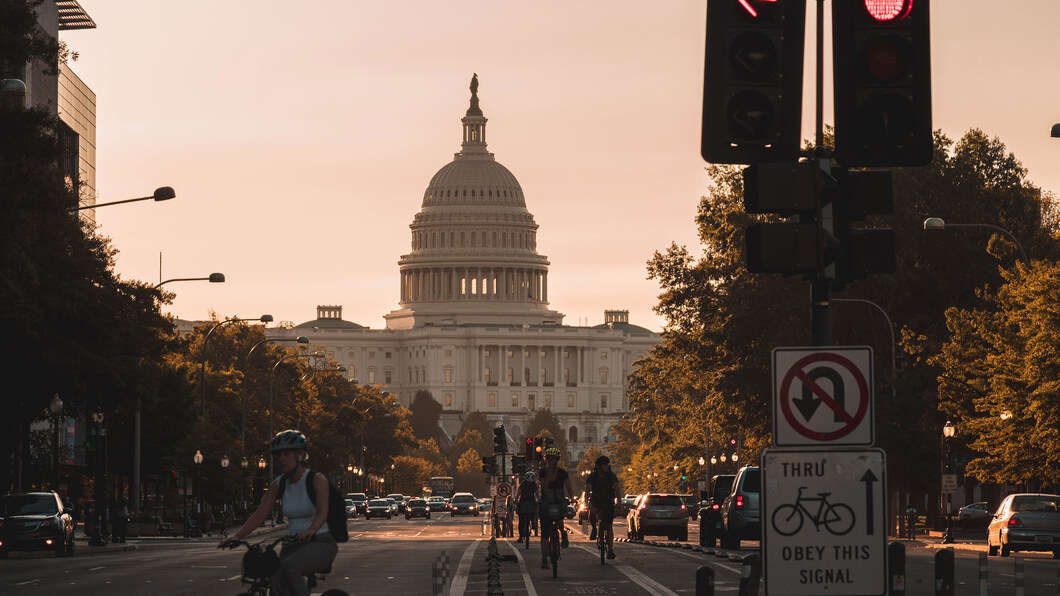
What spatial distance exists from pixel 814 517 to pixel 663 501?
45.6 metres

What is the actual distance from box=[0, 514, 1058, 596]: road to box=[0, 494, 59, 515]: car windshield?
6.11 feet

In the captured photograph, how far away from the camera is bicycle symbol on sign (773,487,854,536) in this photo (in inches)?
408

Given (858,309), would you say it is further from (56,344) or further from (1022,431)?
(56,344)

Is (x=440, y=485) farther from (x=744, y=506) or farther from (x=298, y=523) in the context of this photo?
(x=298, y=523)

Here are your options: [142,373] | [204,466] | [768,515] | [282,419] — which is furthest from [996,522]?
[282,419]

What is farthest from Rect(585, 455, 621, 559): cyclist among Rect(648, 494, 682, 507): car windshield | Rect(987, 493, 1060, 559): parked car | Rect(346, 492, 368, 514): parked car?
Rect(346, 492, 368, 514): parked car

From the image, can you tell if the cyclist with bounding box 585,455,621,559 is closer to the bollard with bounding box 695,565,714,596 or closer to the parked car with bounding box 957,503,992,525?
the bollard with bounding box 695,565,714,596

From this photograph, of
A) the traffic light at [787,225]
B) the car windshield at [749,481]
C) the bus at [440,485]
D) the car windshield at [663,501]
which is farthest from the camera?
the bus at [440,485]

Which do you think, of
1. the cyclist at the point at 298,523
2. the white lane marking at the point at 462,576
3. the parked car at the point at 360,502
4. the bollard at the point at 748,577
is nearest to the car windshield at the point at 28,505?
the white lane marking at the point at 462,576

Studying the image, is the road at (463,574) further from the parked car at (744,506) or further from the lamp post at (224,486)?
the lamp post at (224,486)

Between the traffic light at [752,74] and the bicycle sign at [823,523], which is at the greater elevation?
the traffic light at [752,74]

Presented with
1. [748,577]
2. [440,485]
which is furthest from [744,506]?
[440,485]

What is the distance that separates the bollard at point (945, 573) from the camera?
12788mm

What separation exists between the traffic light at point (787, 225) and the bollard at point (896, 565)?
5.67 feet
